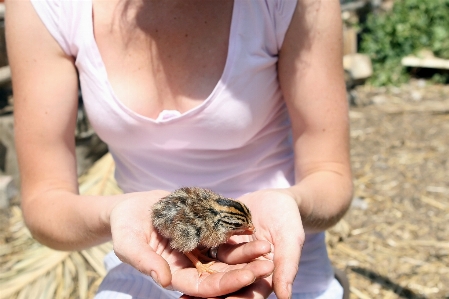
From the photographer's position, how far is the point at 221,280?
4.97 feet

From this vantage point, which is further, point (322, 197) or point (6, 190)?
point (6, 190)

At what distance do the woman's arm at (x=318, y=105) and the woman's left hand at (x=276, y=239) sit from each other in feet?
0.81

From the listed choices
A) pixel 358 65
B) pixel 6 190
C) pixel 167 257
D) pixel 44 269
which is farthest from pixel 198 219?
pixel 358 65

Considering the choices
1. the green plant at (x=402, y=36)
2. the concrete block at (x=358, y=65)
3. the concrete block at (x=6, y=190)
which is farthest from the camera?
the green plant at (x=402, y=36)

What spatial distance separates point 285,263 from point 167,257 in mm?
453

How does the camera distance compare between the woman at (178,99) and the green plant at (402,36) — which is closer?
the woman at (178,99)

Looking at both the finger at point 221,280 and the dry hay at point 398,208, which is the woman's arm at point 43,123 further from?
the dry hay at point 398,208

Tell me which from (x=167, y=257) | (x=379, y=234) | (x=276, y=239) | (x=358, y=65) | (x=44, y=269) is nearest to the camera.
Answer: (x=276, y=239)

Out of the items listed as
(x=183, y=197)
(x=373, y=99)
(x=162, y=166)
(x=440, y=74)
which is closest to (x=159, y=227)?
(x=183, y=197)

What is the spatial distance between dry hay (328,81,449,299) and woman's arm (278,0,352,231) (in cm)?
175

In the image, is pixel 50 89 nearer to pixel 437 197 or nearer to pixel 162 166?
pixel 162 166

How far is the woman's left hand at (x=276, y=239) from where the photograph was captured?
1512mm

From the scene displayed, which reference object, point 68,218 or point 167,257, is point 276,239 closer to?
point 167,257

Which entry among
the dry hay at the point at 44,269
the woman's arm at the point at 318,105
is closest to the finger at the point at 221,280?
the woman's arm at the point at 318,105
